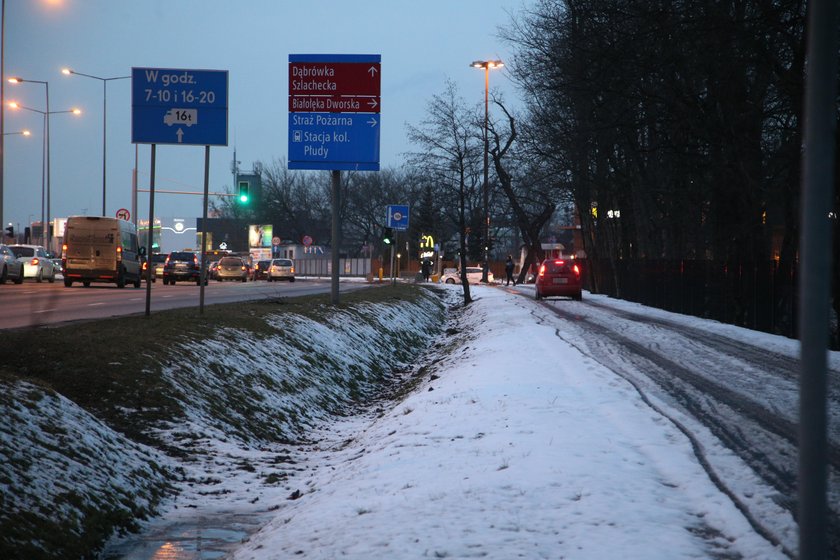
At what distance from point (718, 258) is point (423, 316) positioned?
962cm

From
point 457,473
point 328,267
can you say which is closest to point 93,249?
point 457,473

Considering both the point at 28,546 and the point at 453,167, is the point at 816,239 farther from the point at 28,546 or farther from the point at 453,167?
the point at 453,167

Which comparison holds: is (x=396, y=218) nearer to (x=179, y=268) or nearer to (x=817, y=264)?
(x=179, y=268)

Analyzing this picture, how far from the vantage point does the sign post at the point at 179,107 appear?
15.4 metres

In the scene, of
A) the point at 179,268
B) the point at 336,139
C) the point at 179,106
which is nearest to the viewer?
the point at 179,106

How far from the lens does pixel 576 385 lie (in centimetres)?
1098

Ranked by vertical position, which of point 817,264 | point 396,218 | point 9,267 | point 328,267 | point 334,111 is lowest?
point 328,267

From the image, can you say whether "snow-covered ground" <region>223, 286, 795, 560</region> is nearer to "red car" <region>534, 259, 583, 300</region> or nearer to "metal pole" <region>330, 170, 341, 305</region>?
"metal pole" <region>330, 170, 341, 305</region>

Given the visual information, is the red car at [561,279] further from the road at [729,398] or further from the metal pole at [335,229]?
the road at [729,398]

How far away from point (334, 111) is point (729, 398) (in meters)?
14.2

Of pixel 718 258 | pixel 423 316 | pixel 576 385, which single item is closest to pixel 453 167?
pixel 423 316

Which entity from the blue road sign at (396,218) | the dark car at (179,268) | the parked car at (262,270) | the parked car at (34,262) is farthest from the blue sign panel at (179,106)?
the parked car at (262,270)

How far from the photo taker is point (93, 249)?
1474 inches

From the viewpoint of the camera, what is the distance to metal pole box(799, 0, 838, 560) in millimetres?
2639
